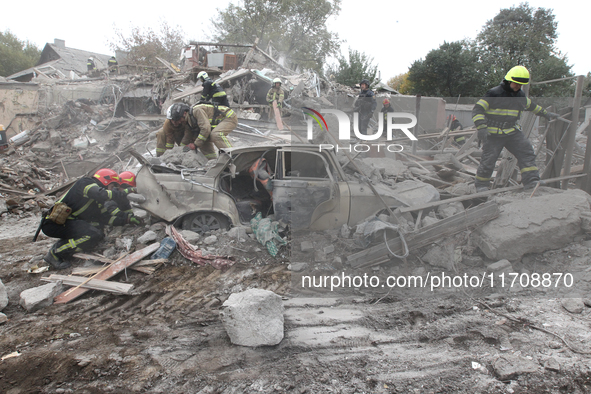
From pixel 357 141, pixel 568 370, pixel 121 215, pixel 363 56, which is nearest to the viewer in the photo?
pixel 568 370

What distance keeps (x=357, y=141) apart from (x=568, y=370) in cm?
262

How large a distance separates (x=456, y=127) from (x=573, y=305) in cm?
314

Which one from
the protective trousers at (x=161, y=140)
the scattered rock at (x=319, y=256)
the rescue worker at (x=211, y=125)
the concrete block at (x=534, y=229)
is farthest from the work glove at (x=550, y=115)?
the protective trousers at (x=161, y=140)

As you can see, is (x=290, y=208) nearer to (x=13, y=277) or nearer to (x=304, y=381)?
(x=304, y=381)

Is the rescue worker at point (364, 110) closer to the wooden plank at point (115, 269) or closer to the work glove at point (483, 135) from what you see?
the work glove at point (483, 135)

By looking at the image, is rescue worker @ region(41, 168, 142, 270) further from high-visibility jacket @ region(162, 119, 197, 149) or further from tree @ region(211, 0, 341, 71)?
tree @ region(211, 0, 341, 71)

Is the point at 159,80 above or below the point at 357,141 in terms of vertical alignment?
above

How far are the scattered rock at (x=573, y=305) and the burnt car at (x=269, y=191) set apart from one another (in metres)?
1.51

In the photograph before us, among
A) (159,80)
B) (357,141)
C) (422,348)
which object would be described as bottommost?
(422,348)

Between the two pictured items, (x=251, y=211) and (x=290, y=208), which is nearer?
(x=290, y=208)

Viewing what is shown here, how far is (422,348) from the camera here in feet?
7.93

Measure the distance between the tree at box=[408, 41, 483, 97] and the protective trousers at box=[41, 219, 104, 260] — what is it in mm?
5671

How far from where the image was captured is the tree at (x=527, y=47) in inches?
160

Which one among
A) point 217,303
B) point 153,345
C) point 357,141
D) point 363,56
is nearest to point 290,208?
point 357,141
